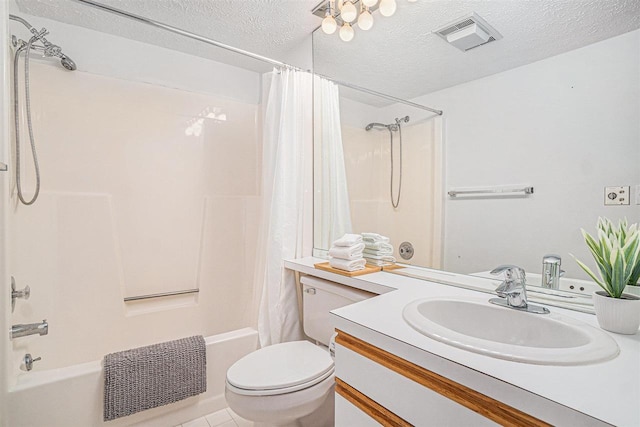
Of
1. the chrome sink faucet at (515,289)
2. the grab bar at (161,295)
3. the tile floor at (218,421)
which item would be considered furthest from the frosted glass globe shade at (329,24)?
the tile floor at (218,421)

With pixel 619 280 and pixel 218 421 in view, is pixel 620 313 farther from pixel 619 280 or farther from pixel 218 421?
pixel 218 421

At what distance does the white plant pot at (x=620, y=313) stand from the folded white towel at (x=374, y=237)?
859 mm

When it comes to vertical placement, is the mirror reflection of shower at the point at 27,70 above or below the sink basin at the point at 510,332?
above

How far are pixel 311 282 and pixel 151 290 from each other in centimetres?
119

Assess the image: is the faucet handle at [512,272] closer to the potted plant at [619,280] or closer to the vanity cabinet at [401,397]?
the potted plant at [619,280]

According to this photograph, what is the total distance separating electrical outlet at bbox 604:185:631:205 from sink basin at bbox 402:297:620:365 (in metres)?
0.39

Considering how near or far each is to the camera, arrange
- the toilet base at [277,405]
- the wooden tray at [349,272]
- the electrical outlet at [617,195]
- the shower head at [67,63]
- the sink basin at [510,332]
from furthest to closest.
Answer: the shower head at [67,63]
the wooden tray at [349,272]
the toilet base at [277,405]
the electrical outlet at [617,195]
the sink basin at [510,332]

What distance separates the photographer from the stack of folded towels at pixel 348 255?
1397 mm

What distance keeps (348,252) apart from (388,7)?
1191 millimetres

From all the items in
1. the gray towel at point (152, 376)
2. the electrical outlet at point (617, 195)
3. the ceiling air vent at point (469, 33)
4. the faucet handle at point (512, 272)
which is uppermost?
the ceiling air vent at point (469, 33)

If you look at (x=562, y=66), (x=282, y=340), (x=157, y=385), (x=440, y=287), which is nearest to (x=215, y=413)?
(x=157, y=385)

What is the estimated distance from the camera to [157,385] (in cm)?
147

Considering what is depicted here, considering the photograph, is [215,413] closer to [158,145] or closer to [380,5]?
[158,145]

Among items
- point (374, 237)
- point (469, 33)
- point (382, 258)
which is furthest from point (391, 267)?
point (469, 33)
